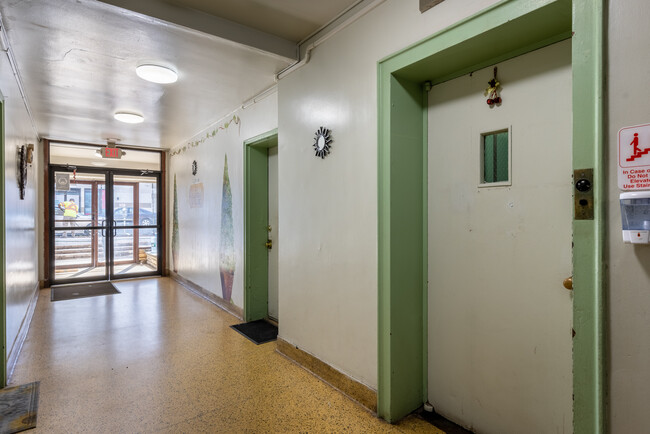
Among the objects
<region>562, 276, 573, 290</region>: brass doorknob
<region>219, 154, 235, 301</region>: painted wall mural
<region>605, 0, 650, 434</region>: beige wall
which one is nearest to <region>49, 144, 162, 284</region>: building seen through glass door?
<region>219, 154, 235, 301</region>: painted wall mural

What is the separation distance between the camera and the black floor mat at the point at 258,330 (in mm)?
3391

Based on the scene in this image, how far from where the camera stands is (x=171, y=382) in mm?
2537

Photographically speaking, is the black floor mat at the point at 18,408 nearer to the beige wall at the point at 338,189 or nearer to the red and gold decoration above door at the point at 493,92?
the beige wall at the point at 338,189

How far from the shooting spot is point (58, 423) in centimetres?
204

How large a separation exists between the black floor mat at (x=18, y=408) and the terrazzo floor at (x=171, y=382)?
6 centimetres

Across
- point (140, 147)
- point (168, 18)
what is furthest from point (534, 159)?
point (140, 147)

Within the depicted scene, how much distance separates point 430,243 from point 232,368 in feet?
6.08

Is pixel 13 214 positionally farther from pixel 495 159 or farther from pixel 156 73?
pixel 495 159

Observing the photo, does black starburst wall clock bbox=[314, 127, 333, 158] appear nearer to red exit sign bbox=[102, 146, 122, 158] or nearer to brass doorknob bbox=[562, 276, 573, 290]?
brass doorknob bbox=[562, 276, 573, 290]

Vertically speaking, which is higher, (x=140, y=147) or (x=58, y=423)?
Answer: (x=140, y=147)

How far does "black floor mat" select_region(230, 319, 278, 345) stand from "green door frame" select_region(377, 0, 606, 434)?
1616mm

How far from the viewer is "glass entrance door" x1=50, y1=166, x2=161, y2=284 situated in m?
6.09

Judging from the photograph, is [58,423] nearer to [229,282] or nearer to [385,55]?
[229,282]

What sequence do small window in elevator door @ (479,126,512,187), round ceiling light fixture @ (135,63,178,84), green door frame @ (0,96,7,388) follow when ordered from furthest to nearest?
1. round ceiling light fixture @ (135,63,178,84)
2. green door frame @ (0,96,7,388)
3. small window in elevator door @ (479,126,512,187)
